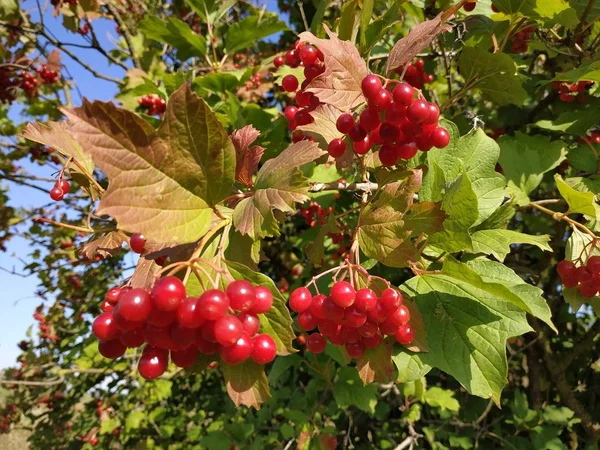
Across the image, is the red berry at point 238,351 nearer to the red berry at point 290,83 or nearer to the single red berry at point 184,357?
the single red berry at point 184,357

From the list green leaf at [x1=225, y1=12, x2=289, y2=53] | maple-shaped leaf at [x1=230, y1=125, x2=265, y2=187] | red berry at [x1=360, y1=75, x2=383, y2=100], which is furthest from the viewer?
green leaf at [x1=225, y1=12, x2=289, y2=53]

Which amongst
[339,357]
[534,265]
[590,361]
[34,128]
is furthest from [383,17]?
[590,361]

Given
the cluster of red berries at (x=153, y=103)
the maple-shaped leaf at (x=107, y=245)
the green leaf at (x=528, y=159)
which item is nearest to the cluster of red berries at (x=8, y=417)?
the cluster of red berries at (x=153, y=103)

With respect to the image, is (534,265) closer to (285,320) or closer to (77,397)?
(285,320)

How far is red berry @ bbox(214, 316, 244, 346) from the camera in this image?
0.73m

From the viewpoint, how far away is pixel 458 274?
1003 mm

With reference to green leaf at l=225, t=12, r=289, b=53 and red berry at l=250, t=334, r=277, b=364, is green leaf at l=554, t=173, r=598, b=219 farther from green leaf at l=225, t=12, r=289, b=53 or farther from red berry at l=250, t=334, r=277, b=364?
green leaf at l=225, t=12, r=289, b=53

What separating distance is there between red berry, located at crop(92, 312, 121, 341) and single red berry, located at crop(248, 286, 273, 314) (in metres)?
0.27

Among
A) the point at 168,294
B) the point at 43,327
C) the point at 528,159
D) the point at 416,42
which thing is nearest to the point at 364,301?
the point at 168,294

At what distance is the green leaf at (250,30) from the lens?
250cm

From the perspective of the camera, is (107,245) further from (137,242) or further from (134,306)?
(134,306)

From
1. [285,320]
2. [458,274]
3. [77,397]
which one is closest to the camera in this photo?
[285,320]

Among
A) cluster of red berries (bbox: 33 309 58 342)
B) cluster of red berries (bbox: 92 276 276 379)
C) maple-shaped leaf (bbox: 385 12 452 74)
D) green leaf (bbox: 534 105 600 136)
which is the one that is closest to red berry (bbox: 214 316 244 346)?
cluster of red berries (bbox: 92 276 276 379)

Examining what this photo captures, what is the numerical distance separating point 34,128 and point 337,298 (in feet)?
3.57
